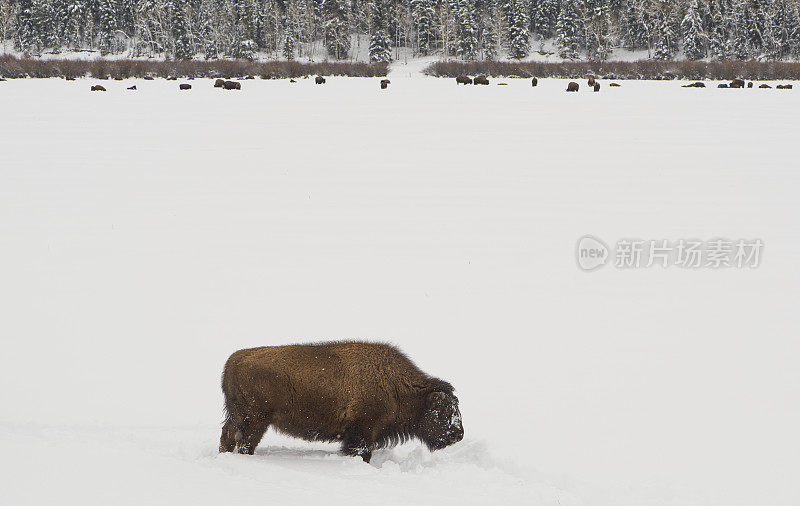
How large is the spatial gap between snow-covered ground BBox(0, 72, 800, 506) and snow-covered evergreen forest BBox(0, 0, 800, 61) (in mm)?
76281

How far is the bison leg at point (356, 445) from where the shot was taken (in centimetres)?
501

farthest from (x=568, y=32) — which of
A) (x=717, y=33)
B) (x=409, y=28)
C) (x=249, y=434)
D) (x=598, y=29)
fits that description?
(x=249, y=434)

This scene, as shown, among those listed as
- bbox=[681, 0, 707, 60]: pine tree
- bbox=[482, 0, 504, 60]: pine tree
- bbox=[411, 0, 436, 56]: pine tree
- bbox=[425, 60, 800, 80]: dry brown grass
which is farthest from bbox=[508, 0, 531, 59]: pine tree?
bbox=[425, 60, 800, 80]: dry brown grass

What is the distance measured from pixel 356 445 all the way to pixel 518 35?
99.4 m

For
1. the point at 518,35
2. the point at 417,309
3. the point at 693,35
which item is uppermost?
the point at 518,35

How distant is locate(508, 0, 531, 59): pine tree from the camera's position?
96.9m

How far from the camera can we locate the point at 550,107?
33.5 metres

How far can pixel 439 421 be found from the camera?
5316 millimetres

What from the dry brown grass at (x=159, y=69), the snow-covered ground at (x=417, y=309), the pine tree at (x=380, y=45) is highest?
the pine tree at (x=380, y=45)

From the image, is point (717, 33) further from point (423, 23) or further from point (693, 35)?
point (423, 23)

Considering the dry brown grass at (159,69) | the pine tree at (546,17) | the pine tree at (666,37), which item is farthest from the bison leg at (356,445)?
the pine tree at (546,17)

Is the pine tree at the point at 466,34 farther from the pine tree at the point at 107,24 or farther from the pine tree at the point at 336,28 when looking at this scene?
the pine tree at the point at 107,24

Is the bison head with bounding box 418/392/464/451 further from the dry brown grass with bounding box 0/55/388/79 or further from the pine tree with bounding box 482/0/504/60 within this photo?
the pine tree with bounding box 482/0/504/60

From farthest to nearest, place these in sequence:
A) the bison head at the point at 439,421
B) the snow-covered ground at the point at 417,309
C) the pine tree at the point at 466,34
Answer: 1. the pine tree at the point at 466,34
2. the bison head at the point at 439,421
3. the snow-covered ground at the point at 417,309
